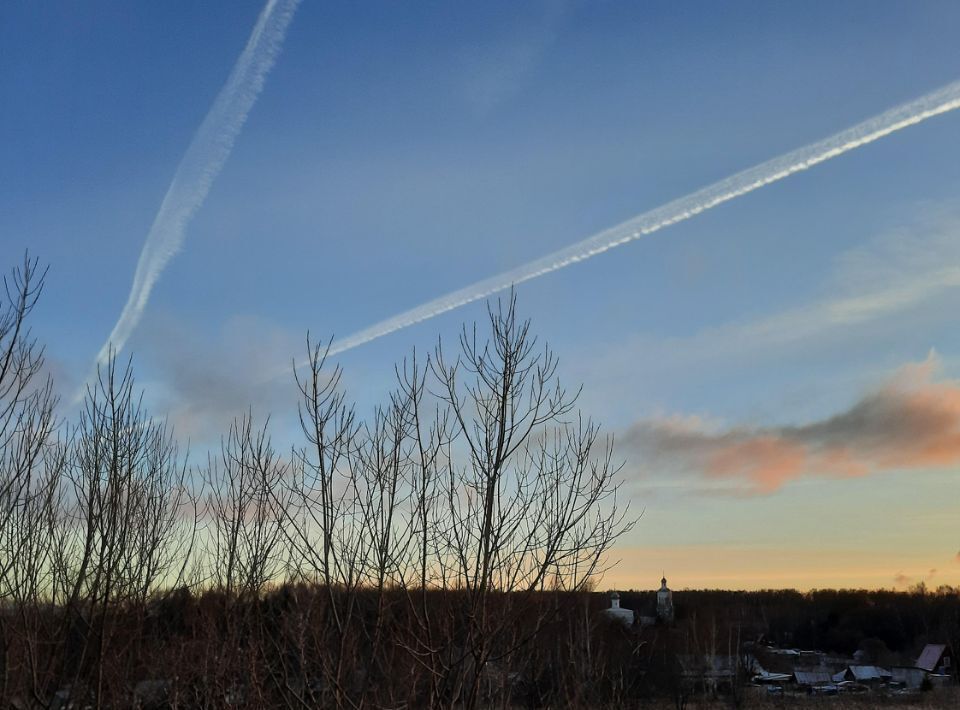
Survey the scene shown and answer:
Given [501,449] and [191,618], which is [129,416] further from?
[501,449]

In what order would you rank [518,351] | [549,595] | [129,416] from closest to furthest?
[518,351] < [549,595] < [129,416]

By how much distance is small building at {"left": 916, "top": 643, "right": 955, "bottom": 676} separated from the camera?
211ft

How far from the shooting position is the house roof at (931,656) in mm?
64375

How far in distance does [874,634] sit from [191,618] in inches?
2890

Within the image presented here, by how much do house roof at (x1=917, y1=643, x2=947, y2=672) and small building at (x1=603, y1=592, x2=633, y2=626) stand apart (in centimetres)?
1993

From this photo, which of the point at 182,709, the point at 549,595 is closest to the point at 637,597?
the point at 182,709

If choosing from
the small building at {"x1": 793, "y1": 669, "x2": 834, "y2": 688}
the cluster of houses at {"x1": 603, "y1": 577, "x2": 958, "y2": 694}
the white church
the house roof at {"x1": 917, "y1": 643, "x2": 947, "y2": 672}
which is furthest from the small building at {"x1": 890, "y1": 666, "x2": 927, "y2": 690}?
the white church

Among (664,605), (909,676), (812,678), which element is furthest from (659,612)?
(909,676)

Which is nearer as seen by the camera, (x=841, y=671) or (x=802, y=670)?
(x=802, y=670)

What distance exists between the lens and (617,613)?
196 feet

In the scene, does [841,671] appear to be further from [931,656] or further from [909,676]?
[909,676]

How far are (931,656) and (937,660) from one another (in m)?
0.69

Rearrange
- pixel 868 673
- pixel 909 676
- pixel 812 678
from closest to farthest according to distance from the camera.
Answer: pixel 909 676 → pixel 812 678 → pixel 868 673

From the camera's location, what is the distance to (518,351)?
6.92m
